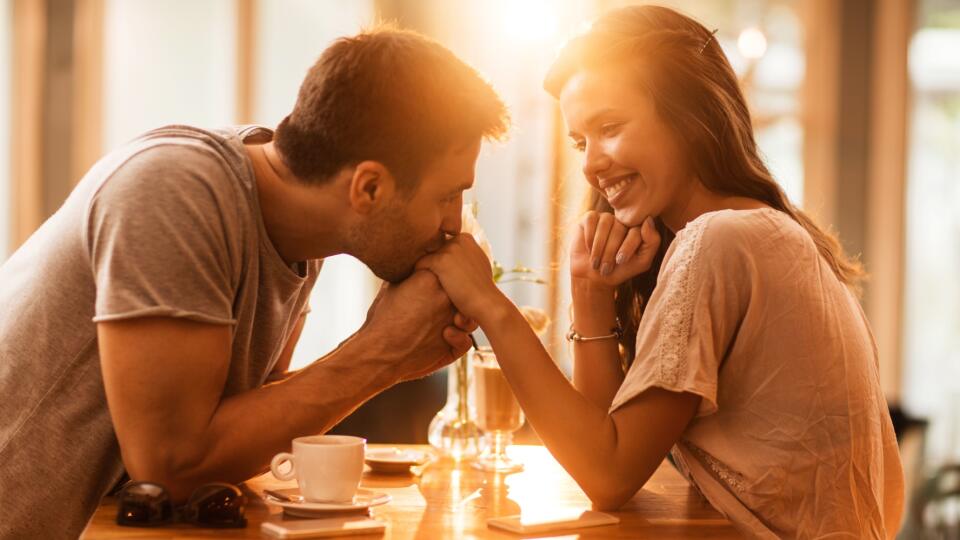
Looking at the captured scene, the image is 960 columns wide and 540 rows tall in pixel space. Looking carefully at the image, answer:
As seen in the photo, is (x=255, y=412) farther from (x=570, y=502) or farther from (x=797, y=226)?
(x=797, y=226)

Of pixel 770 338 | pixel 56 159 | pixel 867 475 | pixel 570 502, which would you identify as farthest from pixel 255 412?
pixel 56 159

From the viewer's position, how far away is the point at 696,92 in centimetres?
170

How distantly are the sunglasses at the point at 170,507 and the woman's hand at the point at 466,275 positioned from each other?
463 millimetres

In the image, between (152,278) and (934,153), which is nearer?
(152,278)

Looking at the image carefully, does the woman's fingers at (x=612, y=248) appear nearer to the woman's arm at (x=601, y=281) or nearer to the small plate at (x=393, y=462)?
the woman's arm at (x=601, y=281)

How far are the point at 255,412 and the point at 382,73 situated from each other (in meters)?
0.52

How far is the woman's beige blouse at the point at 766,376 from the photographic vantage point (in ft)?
4.72

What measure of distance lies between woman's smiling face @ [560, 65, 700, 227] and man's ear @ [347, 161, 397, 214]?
0.34 m

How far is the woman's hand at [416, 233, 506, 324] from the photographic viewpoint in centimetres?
159

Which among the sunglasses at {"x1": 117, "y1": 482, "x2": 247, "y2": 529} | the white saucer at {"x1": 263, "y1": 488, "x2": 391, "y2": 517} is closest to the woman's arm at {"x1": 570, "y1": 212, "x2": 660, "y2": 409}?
the white saucer at {"x1": 263, "y1": 488, "x2": 391, "y2": 517}

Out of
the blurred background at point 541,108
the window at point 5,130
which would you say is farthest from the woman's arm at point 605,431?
the window at point 5,130

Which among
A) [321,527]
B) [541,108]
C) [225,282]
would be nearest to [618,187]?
[225,282]

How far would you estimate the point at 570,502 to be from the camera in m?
1.57

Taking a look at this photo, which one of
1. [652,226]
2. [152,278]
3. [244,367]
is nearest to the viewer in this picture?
[152,278]
